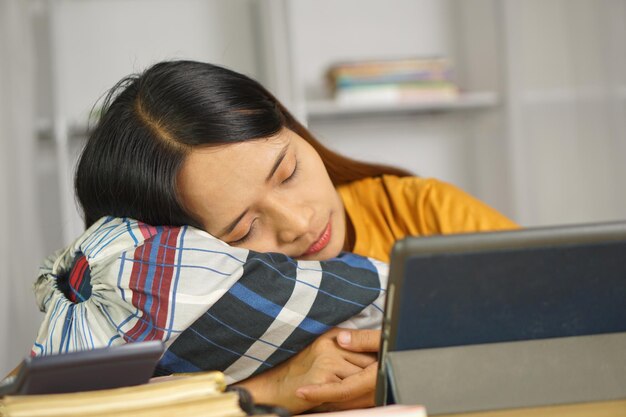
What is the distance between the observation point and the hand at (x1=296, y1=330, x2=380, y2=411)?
1085 mm

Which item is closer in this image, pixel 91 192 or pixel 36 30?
pixel 91 192

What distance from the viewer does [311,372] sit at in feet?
3.61

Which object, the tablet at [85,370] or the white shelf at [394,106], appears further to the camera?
the white shelf at [394,106]

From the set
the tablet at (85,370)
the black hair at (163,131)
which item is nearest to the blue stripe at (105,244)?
the black hair at (163,131)

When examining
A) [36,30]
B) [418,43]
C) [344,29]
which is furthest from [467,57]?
[36,30]

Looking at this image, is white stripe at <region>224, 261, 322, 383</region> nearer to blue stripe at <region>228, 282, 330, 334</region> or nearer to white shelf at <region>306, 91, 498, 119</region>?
blue stripe at <region>228, 282, 330, 334</region>

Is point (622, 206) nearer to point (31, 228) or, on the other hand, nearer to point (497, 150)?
point (497, 150)

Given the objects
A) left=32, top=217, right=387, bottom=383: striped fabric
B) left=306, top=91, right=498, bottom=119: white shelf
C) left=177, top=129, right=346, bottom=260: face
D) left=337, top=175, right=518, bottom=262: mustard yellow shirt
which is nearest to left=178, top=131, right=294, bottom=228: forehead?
left=177, top=129, right=346, bottom=260: face

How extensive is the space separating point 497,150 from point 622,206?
50 cm

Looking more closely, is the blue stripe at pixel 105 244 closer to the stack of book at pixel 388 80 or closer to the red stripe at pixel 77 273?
the red stripe at pixel 77 273

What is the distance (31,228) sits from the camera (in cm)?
251

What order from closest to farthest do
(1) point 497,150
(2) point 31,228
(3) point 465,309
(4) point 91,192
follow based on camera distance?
1. (3) point 465,309
2. (4) point 91,192
3. (2) point 31,228
4. (1) point 497,150

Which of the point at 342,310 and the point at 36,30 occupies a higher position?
the point at 36,30

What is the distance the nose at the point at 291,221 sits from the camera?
1.33 metres
